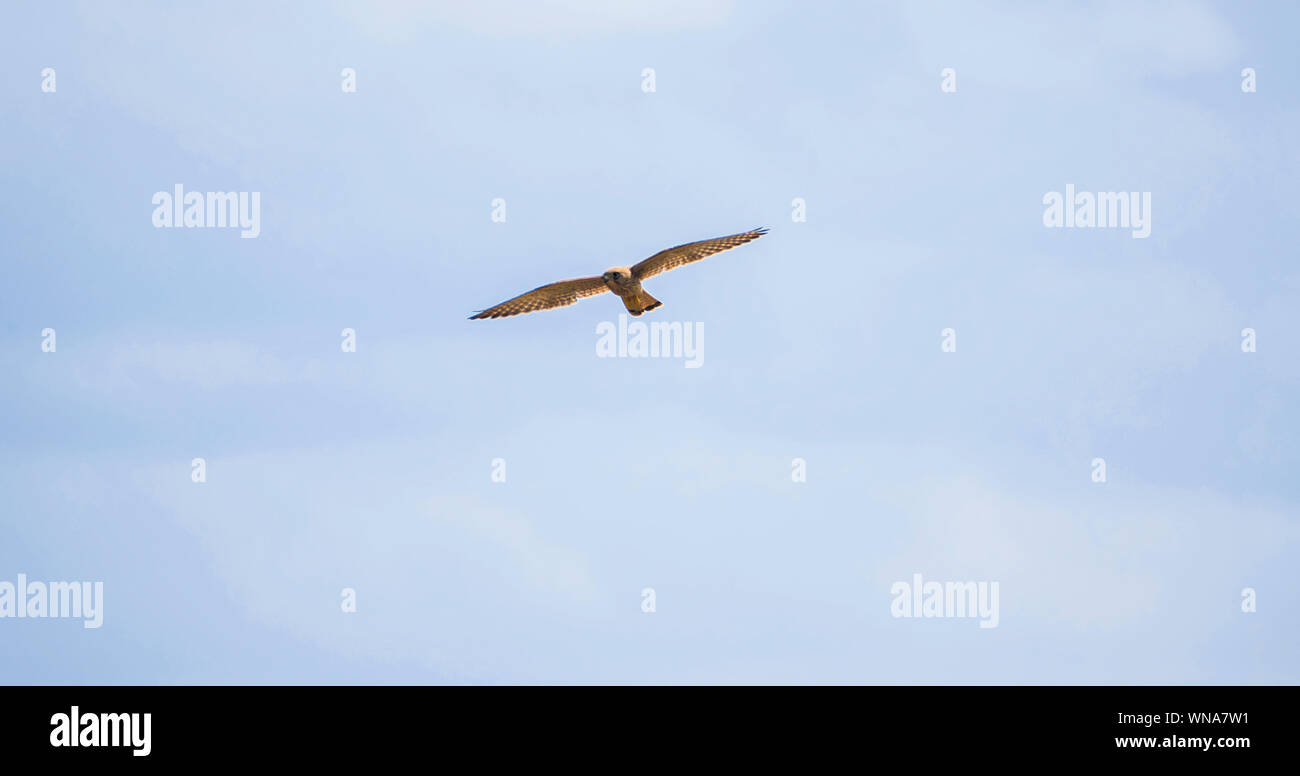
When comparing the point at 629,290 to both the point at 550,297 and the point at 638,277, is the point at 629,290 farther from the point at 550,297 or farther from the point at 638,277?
the point at 550,297

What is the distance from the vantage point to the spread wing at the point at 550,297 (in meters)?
25.8

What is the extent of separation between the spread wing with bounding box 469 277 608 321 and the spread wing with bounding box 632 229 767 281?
1.09 metres

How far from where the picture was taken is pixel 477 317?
26.9m

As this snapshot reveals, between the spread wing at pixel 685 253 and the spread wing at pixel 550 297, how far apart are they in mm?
1089

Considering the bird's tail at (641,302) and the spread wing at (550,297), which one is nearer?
the bird's tail at (641,302)

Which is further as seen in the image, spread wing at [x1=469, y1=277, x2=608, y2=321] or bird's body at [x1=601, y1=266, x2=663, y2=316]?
spread wing at [x1=469, y1=277, x2=608, y2=321]

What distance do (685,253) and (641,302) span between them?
1.09m

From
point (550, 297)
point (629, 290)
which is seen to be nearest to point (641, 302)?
point (629, 290)

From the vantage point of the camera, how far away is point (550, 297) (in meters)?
26.3

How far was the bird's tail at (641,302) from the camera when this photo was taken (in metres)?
24.8

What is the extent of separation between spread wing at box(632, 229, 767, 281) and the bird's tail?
27 centimetres

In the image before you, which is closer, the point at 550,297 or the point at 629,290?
the point at 629,290

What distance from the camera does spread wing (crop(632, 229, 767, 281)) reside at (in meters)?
24.5
